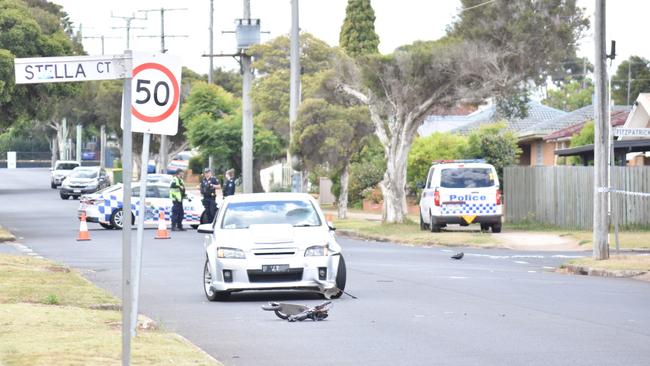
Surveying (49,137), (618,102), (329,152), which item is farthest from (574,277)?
(49,137)

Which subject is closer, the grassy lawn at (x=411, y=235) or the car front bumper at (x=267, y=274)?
the car front bumper at (x=267, y=274)

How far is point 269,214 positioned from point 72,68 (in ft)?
31.1

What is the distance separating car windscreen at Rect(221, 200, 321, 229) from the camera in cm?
1911

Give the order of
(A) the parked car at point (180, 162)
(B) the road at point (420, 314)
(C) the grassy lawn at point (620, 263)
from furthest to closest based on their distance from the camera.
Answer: (A) the parked car at point (180, 162), (C) the grassy lawn at point (620, 263), (B) the road at point (420, 314)

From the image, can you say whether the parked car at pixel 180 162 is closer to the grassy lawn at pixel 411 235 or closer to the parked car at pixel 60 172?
the parked car at pixel 60 172

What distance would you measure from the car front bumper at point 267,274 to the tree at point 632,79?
251 feet

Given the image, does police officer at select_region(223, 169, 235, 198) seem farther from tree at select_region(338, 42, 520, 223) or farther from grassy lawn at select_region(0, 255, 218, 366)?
grassy lawn at select_region(0, 255, 218, 366)

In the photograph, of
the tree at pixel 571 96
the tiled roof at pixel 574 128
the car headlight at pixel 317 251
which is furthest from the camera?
the tree at pixel 571 96

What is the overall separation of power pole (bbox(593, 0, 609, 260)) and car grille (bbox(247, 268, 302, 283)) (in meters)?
9.80

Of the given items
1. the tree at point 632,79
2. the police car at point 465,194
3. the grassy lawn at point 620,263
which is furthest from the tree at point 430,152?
the tree at point 632,79

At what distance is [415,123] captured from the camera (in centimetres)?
4256

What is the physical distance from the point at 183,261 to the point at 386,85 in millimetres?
16056

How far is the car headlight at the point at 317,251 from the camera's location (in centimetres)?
1838

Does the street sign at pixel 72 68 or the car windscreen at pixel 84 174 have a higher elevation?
the car windscreen at pixel 84 174
